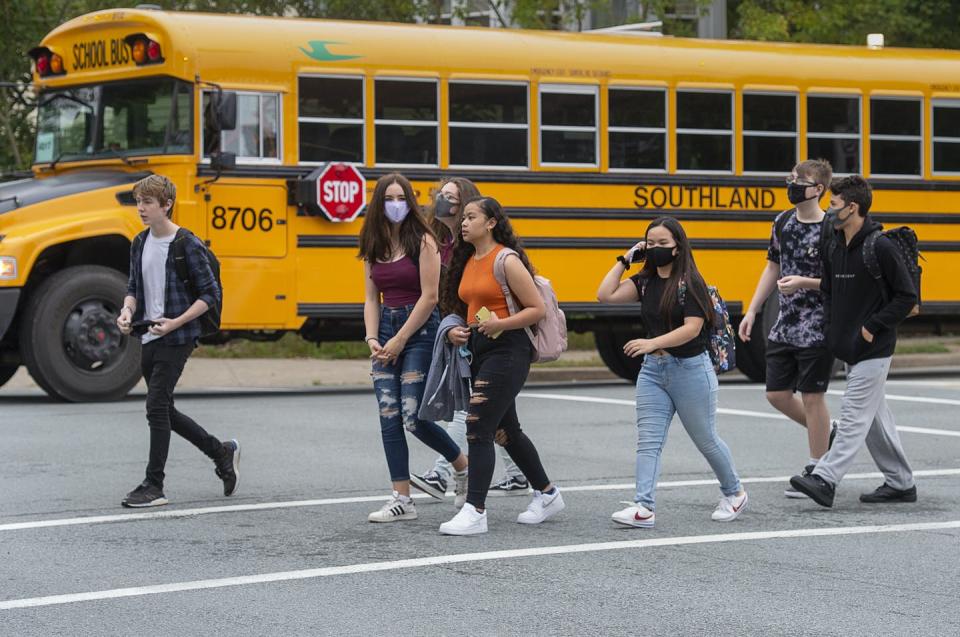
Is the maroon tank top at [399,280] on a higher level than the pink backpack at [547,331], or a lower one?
higher

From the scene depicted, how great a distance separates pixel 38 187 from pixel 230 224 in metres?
1.54

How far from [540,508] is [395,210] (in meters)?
1.52

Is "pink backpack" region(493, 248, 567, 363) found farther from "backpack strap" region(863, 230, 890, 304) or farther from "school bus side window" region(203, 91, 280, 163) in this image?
"school bus side window" region(203, 91, 280, 163)

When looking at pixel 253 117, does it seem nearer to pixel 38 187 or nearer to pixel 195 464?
pixel 38 187

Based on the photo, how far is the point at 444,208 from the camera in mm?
8672

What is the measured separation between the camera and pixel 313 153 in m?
15.0

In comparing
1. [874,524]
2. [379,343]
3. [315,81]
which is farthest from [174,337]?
[315,81]

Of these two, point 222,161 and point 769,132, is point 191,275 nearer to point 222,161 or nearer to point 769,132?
point 222,161

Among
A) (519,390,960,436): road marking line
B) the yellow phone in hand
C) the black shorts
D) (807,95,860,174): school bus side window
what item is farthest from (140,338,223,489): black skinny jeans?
(807,95,860,174): school bus side window

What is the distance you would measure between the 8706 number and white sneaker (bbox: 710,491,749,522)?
7.12 metres

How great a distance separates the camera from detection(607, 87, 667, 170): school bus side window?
53.2 feet

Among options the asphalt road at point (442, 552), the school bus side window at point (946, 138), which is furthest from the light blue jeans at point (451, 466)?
the school bus side window at point (946, 138)

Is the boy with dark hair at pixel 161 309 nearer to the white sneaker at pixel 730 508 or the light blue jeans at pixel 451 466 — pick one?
the light blue jeans at pixel 451 466

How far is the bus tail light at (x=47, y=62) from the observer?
1556cm
